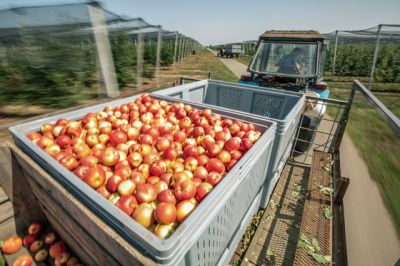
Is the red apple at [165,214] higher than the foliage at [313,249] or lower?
higher

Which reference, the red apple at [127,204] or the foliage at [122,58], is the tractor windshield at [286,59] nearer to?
the red apple at [127,204]

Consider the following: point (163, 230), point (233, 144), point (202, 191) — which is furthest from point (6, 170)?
point (233, 144)

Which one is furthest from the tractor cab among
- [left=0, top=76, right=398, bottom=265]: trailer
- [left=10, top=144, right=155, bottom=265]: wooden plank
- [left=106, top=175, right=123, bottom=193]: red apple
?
[left=10, top=144, right=155, bottom=265]: wooden plank

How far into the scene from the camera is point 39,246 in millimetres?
2162

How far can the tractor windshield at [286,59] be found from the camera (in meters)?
5.13

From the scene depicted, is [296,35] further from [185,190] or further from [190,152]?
[185,190]

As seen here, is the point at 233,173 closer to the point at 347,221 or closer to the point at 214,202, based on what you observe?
the point at 214,202

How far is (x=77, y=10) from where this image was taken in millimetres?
5316

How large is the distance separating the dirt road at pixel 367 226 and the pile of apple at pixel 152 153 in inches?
45.3

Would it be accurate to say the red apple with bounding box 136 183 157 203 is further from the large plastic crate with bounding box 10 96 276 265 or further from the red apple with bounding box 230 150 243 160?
the red apple with bounding box 230 150 243 160

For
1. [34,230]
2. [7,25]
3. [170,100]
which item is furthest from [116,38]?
[34,230]

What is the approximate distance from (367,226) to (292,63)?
433cm

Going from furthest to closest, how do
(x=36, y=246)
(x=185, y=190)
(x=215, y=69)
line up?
1. (x=215, y=69)
2. (x=36, y=246)
3. (x=185, y=190)

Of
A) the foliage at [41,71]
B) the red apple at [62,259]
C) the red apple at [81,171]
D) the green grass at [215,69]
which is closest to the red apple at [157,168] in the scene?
the red apple at [81,171]
